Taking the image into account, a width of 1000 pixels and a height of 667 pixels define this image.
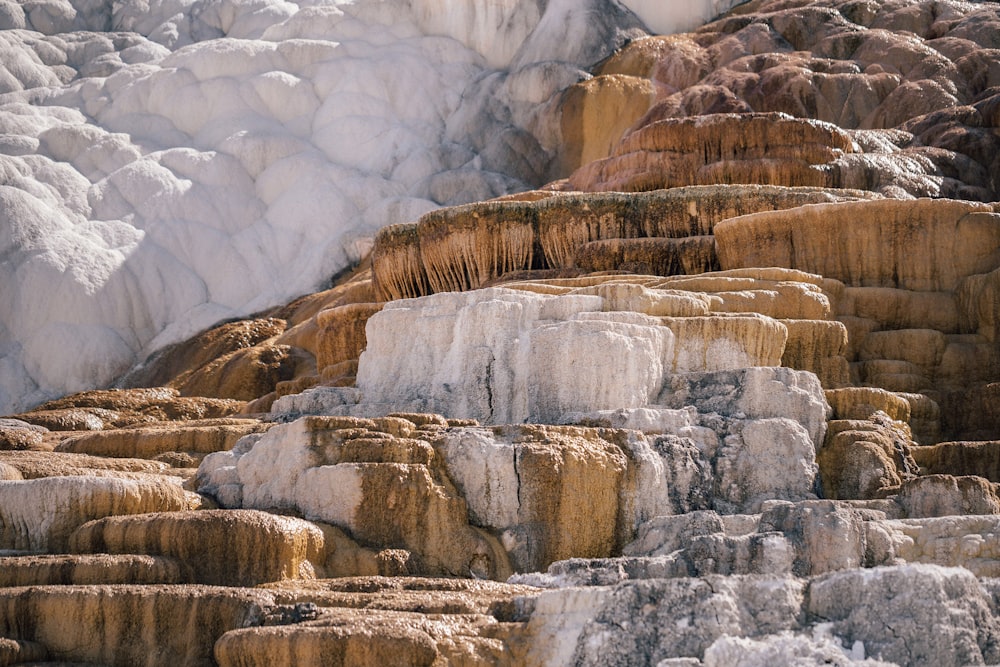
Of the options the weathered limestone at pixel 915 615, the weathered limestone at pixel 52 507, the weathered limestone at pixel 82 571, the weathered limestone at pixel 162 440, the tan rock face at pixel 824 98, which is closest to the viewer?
the weathered limestone at pixel 915 615

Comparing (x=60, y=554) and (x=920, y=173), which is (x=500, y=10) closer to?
(x=920, y=173)

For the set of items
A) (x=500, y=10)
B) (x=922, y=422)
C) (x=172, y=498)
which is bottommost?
(x=172, y=498)

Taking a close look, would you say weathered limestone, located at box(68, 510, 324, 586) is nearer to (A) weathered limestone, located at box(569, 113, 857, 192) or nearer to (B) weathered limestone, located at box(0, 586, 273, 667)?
(B) weathered limestone, located at box(0, 586, 273, 667)

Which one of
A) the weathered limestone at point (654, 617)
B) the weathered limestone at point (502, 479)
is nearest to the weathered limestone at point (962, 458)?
the weathered limestone at point (502, 479)

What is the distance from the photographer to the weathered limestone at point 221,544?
477 inches

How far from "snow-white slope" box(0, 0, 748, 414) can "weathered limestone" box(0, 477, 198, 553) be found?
2303cm

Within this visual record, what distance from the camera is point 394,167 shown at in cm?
4150

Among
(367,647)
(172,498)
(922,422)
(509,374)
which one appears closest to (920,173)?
(922,422)

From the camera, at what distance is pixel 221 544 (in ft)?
39.9

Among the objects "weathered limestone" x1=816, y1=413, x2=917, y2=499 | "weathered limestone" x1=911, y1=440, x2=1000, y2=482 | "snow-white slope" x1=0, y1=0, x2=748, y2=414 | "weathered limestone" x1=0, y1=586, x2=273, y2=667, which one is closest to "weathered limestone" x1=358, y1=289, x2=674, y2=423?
"weathered limestone" x1=816, y1=413, x2=917, y2=499

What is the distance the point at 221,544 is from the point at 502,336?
5812 mm

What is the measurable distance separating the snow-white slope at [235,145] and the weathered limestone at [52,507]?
907 inches

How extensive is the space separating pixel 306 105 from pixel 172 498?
30689mm

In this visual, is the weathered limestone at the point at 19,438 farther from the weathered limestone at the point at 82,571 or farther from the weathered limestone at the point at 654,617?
the weathered limestone at the point at 654,617
